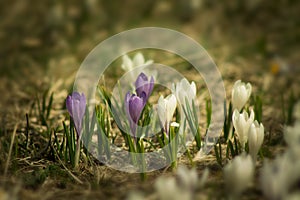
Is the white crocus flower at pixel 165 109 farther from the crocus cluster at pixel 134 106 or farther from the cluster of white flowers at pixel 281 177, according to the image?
the cluster of white flowers at pixel 281 177

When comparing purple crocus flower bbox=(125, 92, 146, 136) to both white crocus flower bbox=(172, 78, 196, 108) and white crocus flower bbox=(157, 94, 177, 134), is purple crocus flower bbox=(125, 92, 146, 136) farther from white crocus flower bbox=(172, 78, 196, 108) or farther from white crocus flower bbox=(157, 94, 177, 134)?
white crocus flower bbox=(172, 78, 196, 108)

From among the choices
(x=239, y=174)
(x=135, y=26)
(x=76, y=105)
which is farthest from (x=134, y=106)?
(x=135, y=26)

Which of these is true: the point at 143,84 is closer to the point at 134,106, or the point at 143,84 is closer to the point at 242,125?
the point at 134,106

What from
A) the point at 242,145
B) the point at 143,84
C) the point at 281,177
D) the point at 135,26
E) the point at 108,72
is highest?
the point at 135,26

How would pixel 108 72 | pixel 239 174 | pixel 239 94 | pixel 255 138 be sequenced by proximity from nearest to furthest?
pixel 239 174 < pixel 255 138 < pixel 239 94 < pixel 108 72

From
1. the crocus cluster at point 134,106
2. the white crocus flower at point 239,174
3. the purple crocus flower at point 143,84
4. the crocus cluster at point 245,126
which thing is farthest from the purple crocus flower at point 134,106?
the white crocus flower at point 239,174

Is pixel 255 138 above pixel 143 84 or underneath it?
underneath

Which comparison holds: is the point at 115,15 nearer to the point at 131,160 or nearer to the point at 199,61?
the point at 199,61

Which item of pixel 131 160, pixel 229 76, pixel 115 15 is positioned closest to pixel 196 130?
pixel 131 160
